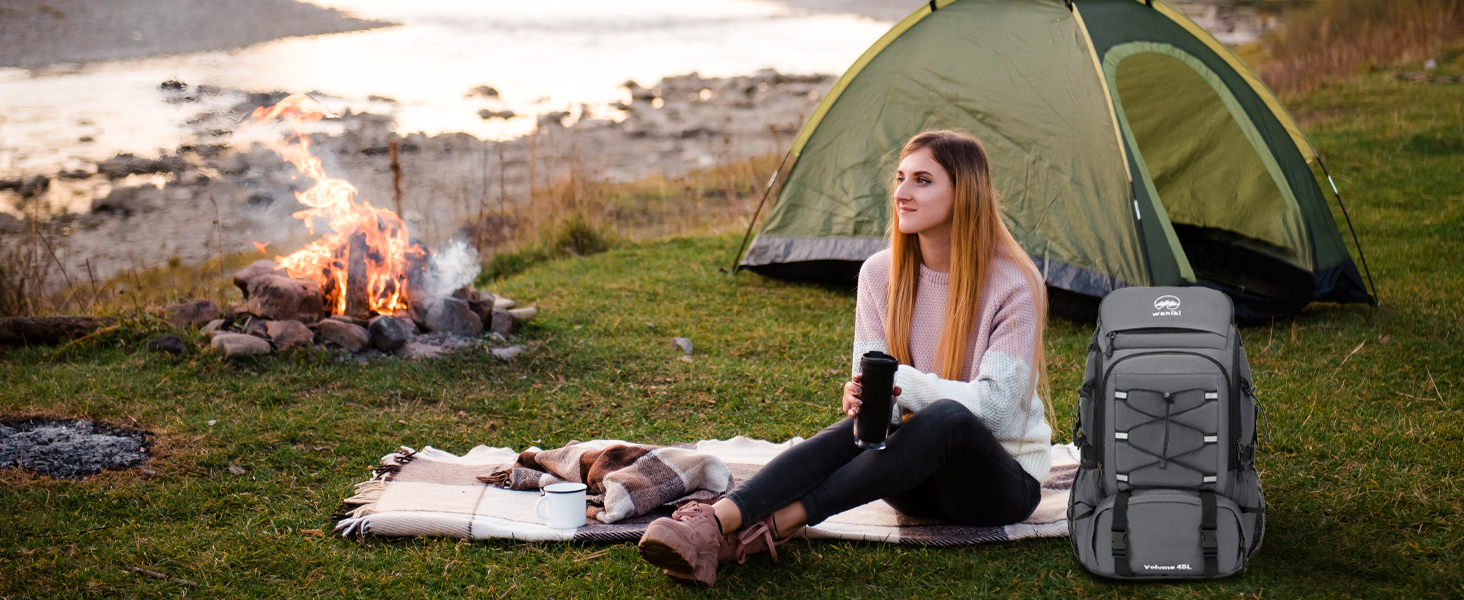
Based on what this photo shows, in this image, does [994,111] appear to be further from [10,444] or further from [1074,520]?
[10,444]

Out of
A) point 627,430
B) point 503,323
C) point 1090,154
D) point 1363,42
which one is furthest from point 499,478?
point 1363,42

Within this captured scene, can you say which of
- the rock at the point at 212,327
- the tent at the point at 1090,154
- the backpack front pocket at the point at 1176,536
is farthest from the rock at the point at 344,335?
the backpack front pocket at the point at 1176,536

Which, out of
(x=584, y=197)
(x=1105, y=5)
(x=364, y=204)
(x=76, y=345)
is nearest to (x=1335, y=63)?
(x=1105, y=5)

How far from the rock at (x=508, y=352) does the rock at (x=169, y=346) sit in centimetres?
159

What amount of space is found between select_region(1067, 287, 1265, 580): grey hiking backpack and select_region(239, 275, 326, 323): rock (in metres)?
4.25

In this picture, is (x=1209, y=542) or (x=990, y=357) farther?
(x=990, y=357)

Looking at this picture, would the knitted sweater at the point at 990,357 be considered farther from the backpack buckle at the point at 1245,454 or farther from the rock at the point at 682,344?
the rock at the point at 682,344

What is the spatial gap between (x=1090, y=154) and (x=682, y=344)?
102 inches

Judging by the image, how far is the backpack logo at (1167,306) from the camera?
279cm

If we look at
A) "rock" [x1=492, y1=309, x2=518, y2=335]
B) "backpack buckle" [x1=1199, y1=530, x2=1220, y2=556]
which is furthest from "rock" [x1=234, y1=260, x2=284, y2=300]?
"backpack buckle" [x1=1199, y1=530, x2=1220, y2=556]

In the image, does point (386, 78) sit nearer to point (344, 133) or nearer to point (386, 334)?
point (344, 133)

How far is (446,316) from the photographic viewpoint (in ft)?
18.4

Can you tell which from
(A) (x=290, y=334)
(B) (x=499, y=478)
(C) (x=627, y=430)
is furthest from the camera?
(A) (x=290, y=334)

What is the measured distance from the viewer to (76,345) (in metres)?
5.36
